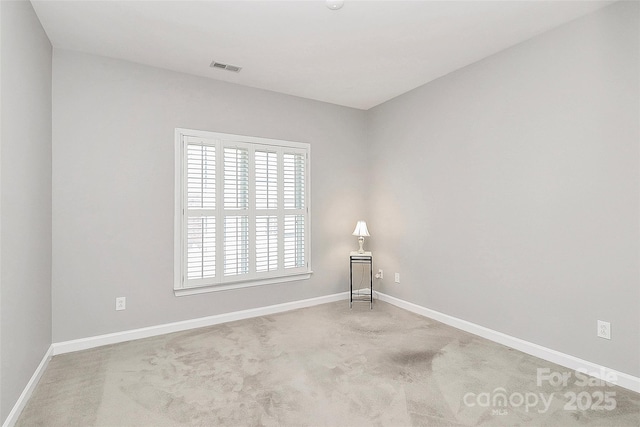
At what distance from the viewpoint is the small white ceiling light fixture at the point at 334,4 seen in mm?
2290

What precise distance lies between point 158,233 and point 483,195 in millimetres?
3237

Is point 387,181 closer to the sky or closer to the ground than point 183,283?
closer to the sky

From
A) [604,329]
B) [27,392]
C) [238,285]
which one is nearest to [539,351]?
[604,329]

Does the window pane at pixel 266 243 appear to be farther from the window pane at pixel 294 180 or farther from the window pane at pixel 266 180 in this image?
the window pane at pixel 294 180

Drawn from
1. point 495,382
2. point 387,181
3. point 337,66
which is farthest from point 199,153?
point 495,382

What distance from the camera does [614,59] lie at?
2.36 meters

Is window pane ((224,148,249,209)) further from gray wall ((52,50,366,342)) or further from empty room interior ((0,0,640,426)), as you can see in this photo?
gray wall ((52,50,366,342))

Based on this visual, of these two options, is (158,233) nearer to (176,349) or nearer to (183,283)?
(183,283)

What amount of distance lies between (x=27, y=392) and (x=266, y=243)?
91.5 inches

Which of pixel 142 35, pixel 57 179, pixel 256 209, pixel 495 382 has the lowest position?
pixel 495 382

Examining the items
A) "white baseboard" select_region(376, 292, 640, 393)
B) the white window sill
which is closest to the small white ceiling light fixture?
the white window sill

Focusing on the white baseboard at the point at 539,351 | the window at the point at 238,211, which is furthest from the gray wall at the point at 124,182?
the white baseboard at the point at 539,351

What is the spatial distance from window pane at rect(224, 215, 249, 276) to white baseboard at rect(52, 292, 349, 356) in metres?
0.49

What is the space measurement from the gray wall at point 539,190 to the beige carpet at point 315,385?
442mm
